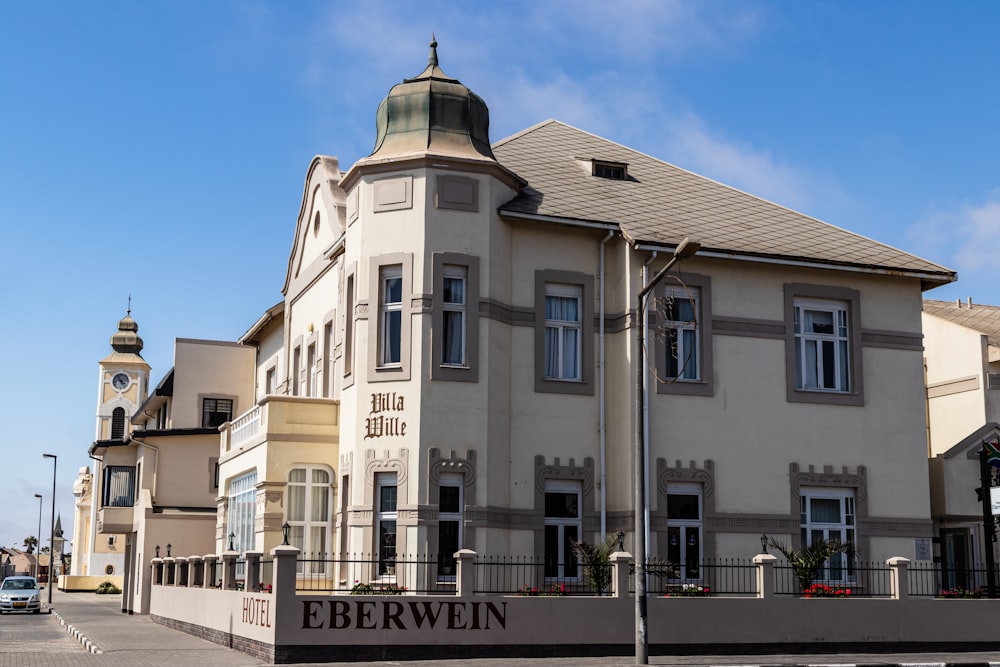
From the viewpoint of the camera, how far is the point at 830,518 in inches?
1006

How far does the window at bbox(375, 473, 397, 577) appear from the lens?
22.4 meters

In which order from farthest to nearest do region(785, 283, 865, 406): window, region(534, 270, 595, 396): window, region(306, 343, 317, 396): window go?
region(306, 343, 317, 396): window → region(785, 283, 865, 406): window → region(534, 270, 595, 396): window

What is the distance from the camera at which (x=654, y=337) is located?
2470 centimetres

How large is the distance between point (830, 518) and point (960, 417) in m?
9.39

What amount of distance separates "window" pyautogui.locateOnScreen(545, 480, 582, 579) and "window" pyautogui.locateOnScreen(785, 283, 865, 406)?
5.55 meters

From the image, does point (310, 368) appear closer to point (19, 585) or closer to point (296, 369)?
point (296, 369)

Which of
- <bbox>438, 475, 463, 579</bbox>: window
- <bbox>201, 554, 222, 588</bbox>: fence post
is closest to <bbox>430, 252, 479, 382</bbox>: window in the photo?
<bbox>438, 475, 463, 579</bbox>: window

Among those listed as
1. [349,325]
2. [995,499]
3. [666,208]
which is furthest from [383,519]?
[995,499]

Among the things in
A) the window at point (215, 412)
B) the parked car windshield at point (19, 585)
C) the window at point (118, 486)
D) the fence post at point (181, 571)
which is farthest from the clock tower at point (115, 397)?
the fence post at point (181, 571)

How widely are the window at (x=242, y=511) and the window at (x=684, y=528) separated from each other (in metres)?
9.05

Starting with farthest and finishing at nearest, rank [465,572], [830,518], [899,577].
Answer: [830,518] < [899,577] < [465,572]

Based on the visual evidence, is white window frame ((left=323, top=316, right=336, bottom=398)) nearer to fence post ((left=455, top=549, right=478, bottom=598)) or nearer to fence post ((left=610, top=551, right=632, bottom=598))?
fence post ((left=455, top=549, right=478, bottom=598))

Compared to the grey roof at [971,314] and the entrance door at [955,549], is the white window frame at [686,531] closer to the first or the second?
the entrance door at [955,549]

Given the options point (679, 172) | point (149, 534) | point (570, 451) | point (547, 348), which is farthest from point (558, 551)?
point (149, 534)
